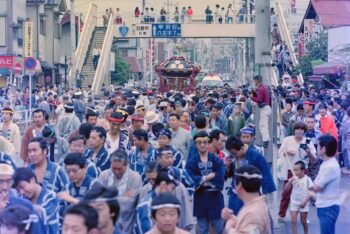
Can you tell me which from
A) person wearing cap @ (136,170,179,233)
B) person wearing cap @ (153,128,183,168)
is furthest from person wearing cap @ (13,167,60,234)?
person wearing cap @ (153,128,183,168)

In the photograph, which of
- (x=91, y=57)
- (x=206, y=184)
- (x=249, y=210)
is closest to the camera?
(x=249, y=210)

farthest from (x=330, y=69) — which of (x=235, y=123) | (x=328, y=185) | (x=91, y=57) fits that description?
(x=328, y=185)

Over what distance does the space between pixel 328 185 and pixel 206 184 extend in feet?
5.33

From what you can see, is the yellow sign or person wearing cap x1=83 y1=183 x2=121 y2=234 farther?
the yellow sign

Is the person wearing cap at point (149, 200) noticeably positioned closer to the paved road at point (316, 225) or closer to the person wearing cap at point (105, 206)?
the person wearing cap at point (105, 206)

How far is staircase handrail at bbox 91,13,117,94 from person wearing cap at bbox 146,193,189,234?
133 feet

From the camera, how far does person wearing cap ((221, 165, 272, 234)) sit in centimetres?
744

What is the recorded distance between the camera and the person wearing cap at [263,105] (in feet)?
53.0

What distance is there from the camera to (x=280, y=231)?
1402 centimetres

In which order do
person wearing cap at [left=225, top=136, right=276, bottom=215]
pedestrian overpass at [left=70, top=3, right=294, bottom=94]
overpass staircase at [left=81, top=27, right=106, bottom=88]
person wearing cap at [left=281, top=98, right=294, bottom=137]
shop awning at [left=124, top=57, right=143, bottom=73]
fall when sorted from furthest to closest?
shop awning at [left=124, top=57, right=143, bottom=73]
overpass staircase at [left=81, top=27, right=106, bottom=88]
pedestrian overpass at [left=70, top=3, right=294, bottom=94]
person wearing cap at [left=281, top=98, right=294, bottom=137]
person wearing cap at [left=225, top=136, right=276, bottom=215]

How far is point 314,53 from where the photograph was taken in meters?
47.0

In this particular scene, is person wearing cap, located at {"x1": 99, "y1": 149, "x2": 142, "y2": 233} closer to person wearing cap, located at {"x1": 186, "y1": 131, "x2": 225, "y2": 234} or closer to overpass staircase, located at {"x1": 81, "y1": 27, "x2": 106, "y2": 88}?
person wearing cap, located at {"x1": 186, "y1": 131, "x2": 225, "y2": 234}

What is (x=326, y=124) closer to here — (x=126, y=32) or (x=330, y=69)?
(x=330, y=69)

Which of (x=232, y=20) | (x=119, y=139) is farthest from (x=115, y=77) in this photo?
(x=119, y=139)
